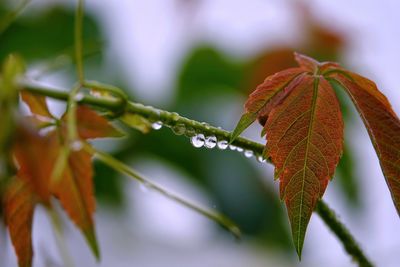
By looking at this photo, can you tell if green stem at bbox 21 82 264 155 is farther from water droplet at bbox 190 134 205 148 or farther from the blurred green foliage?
the blurred green foliage

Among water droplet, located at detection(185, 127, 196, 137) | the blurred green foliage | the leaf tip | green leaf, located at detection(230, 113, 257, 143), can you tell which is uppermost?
green leaf, located at detection(230, 113, 257, 143)

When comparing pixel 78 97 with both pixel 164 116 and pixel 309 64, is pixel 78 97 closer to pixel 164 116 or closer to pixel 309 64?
pixel 164 116

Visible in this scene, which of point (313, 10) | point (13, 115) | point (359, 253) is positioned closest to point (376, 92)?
point (359, 253)

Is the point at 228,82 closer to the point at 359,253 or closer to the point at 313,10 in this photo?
the point at 313,10

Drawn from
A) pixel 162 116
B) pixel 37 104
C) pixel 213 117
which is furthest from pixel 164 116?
pixel 213 117

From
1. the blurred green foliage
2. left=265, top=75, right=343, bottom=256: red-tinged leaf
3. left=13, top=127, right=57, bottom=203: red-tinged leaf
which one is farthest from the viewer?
the blurred green foliage

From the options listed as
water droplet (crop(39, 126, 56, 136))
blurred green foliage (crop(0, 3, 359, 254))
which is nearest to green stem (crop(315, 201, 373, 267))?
water droplet (crop(39, 126, 56, 136))

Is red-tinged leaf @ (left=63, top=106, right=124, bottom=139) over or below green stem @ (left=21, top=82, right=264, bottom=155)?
below
